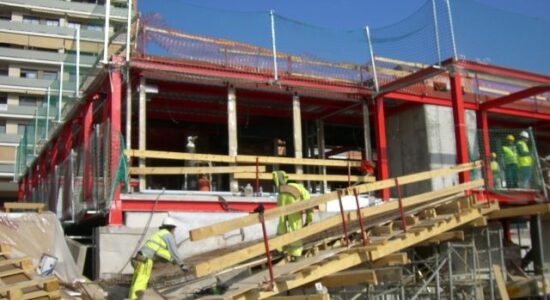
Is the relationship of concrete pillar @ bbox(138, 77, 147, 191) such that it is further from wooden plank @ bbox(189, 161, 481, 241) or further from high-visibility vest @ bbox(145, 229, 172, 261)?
wooden plank @ bbox(189, 161, 481, 241)

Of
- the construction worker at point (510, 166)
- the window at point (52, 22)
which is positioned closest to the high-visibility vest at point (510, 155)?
the construction worker at point (510, 166)

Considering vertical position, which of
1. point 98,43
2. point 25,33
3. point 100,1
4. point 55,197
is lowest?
point 55,197

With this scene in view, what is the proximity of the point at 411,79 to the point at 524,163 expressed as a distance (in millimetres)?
3268

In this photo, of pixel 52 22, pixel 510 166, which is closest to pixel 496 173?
pixel 510 166

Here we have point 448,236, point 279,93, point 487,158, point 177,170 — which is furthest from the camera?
point 279,93

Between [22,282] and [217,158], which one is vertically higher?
[217,158]

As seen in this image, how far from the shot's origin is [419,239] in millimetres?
9781

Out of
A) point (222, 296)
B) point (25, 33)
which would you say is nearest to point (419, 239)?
point (222, 296)

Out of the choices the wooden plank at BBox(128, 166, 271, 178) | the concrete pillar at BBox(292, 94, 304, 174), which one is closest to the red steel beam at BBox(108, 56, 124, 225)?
the wooden plank at BBox(128, 166, 271, 178)

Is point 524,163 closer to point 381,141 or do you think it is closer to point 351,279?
point 381,141

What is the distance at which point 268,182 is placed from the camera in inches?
765

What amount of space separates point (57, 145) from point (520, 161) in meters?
13.5

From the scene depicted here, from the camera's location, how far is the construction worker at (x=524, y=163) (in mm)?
13102

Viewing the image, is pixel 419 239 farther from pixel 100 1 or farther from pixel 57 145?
pixel 57 145
